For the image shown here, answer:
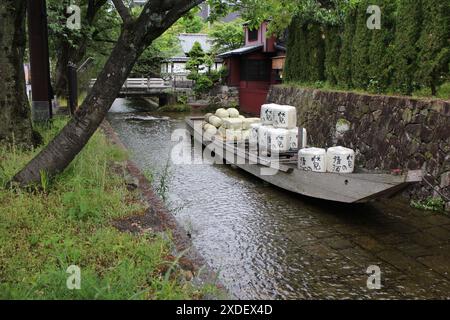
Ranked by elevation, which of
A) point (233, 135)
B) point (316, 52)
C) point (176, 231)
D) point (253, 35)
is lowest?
point (176, 231)

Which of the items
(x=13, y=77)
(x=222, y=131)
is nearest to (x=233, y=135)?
(x=222, y=131)

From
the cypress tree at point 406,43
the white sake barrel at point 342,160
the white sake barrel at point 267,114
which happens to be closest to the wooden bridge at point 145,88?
the white sake barrel at point 267,114

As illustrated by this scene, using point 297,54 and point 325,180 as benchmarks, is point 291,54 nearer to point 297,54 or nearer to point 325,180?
point 297,54

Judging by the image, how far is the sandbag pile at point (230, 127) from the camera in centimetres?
1308

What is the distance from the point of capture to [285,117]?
10.4m

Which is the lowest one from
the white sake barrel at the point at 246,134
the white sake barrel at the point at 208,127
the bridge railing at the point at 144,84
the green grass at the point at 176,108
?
the white sake barrel at the point at 246,134

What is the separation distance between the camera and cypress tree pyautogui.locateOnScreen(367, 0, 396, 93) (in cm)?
1138

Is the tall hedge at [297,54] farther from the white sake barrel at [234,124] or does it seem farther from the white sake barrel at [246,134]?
the white sake barrel at [246,134]

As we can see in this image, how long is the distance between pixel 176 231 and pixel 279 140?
5519 mm

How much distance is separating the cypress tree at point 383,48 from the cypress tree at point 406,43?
382mm

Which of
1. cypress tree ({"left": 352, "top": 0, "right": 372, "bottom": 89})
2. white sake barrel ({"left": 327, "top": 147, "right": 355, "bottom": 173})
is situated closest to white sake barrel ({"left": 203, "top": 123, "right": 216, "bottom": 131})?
cypress tree ({"left": 352, "top": 0, "right": 372, "bottom": 89})

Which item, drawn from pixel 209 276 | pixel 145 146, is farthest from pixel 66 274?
pixel 145 146

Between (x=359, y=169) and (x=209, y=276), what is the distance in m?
5.65

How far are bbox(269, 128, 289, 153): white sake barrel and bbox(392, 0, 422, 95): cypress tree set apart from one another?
322 cm
